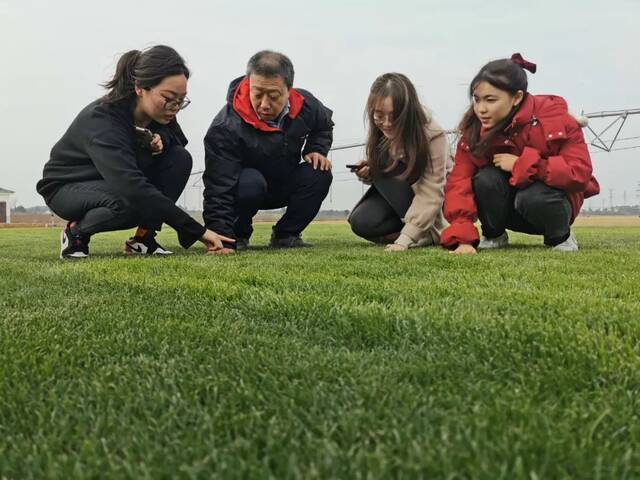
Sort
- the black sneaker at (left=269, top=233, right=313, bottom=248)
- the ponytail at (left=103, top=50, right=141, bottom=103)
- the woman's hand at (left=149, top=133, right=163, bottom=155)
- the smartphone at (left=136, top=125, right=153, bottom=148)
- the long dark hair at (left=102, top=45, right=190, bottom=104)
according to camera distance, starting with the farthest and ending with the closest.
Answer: the black sneaker at (left=269, top=233, right=313, bottom=248) → the woman's hand at (left=149, top=133, right=163, bottom=155) → the smartphone at (left=136, top=125, right=153, bottom=148) → the ponytail at (left=103, top=50, right=141, bottom=103) → the long dark hair at (left=102, top=45, right=190, bottom=104)

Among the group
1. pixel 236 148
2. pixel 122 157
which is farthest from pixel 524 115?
pixel 122 157

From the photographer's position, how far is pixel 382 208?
4344mm

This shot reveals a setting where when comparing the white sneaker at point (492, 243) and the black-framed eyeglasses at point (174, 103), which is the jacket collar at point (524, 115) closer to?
the white sneaker at point (492, 243)

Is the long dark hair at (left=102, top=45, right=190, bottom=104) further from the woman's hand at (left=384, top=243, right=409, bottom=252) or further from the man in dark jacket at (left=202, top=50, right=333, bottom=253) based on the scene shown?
the woman's hand at (left=384, top=243, right=409, bottom=252)

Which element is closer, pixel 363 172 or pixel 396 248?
pixel 396 248

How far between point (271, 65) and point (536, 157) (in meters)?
1.62

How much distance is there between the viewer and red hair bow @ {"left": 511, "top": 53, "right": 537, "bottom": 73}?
3.50 meters

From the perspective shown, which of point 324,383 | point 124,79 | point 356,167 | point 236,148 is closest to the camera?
point 324,383

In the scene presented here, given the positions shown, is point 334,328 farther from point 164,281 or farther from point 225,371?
point 164,281

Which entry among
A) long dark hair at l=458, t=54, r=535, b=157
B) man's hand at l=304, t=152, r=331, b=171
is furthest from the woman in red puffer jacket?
man's hand at l=304, t=152, r=331, b=171

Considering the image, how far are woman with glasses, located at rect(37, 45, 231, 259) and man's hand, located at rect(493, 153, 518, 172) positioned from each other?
1.75 meters

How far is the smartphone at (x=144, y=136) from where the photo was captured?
345 cm

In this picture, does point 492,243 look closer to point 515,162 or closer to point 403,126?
point 515,162

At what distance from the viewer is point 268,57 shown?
3469mm
